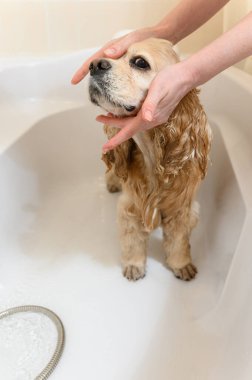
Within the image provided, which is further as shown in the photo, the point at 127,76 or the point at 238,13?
the point at 238,13

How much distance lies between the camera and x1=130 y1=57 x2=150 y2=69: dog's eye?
72cm

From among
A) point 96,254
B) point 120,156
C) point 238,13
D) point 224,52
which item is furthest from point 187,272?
point 238,13

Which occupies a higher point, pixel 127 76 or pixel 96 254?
pixel 127 76

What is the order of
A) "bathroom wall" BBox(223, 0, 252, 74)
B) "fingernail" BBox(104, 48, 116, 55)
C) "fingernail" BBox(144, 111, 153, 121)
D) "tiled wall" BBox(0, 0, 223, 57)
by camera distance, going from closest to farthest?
"fingernail" BBox(144, 111, 153, 121) < "fingernail" BBox(104, 48, 116, 55) < "bathroom wall" BBox(223, 0, 252, 74) < "tiled wall" BBox(0, 0, 223, 57)

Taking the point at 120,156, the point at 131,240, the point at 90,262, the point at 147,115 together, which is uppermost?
the point at 147,115

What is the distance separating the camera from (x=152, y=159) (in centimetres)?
85

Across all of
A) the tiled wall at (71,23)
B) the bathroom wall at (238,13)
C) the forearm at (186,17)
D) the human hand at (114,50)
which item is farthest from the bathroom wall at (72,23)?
the human hand at (114,50)

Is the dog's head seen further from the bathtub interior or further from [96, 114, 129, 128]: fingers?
the bathtub interior

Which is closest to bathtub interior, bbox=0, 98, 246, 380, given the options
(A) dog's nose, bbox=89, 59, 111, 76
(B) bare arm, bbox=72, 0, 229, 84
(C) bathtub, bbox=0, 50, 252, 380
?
(C) bathtub, bbox=0, 50, 252, 380

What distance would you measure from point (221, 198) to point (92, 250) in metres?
0.43

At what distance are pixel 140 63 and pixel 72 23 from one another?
830 millimetres

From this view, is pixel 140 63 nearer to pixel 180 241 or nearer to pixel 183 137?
pixel 183 137

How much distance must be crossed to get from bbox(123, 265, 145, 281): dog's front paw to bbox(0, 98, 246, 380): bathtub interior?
0.06 feet

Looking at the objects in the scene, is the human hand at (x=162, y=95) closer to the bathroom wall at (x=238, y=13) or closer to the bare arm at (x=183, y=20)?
the bare arm at (x=183, y=20)
